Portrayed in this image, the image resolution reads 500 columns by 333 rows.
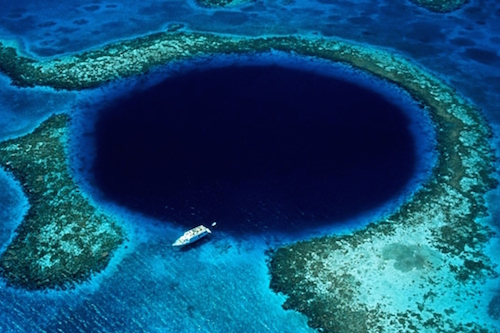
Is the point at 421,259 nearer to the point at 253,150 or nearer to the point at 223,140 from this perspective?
the point at 253,150

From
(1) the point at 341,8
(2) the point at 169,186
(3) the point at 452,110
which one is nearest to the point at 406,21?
(1) the point at 341,8

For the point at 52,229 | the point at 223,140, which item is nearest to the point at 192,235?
the point at 52,229

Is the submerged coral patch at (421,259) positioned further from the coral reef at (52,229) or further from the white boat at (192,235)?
the white boat at (192,235)

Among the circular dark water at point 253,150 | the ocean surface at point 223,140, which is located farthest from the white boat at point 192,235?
the circular dark water at point 253,150

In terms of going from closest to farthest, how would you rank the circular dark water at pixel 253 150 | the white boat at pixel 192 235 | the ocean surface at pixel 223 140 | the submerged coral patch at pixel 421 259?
the submerged coral patch at pixel 421 259
the ocean surface at pixel 223 140
the white boat at pixel 192 235
the circular dark water at pixel 253 150

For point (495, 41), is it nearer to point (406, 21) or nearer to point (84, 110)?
point (406, 21)

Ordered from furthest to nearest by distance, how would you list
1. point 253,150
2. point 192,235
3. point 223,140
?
point 223,140 → point 253,150 → point 192,235

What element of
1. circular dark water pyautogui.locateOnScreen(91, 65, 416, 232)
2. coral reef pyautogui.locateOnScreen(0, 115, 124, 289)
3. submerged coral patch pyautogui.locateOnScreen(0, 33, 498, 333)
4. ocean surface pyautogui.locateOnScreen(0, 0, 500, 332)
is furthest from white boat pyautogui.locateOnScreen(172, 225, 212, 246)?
submerged coral patch pyautogui.locateOnScreen(0, 33, 498, 333)
